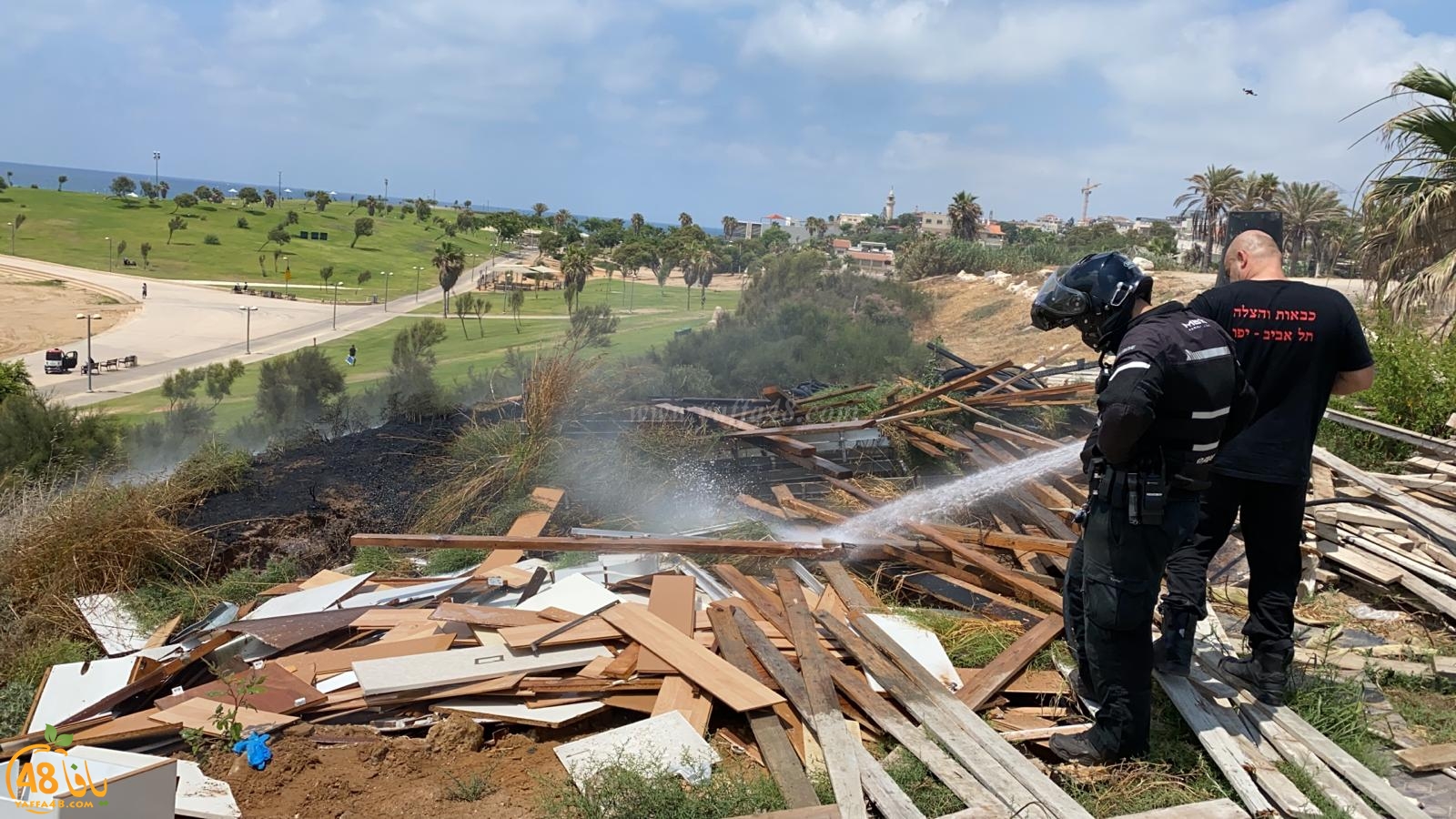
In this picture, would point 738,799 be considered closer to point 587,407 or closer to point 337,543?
point 337,543

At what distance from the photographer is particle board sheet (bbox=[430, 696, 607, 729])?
3783mm

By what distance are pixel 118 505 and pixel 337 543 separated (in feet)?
5.22

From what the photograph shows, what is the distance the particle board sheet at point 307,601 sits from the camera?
522 cm

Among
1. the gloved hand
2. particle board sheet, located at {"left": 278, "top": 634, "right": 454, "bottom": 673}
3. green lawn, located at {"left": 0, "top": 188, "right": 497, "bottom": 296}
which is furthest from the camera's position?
green lawn, located at {"left": 0, "top": 188, "right": 497, "bottom": 296}

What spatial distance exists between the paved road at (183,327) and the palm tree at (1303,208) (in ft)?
146

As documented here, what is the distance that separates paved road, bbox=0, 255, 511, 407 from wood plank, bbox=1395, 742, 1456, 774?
118ft

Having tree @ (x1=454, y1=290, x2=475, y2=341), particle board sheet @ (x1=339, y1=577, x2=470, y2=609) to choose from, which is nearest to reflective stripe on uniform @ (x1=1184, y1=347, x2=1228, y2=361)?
particle board sheet @ (x1=339, y1=577, x2=470, y2=609)

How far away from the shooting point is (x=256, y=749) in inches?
140

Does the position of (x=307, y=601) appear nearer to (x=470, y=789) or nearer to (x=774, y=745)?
(x=470, y=789)

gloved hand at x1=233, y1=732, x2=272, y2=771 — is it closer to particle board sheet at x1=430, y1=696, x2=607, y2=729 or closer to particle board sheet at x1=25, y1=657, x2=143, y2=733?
particle board sheet at x1=430, y1=696, x2=607, y2=729

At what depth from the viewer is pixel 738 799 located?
10.4 feet

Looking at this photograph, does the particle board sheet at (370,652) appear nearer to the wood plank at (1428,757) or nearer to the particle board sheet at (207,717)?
the particle board sheet at (207,717)

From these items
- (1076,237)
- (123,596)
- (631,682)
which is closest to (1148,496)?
(631,682)

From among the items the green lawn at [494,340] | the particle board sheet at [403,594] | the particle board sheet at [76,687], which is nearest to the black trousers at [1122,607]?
the particle board sheet at [403,594]
